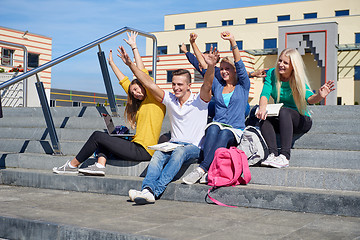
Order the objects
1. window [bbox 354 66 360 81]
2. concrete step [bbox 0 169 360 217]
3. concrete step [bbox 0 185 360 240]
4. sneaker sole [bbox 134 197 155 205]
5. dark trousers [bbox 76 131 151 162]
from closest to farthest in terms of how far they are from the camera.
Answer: concrete step [bbox 0 185 360 240] → concrete step [bbox 0 169 360 217] → sneaker sole [bbox 134 197 155 205] → dark trousers [bbox 76 131 151 162] → window [bbox 354 66 360 81]

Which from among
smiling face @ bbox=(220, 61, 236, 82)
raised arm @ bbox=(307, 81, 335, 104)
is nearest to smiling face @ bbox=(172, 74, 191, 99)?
smiling face @ bbox=(220, 61, 236, 82)

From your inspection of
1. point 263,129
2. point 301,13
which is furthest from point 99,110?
point 301,13

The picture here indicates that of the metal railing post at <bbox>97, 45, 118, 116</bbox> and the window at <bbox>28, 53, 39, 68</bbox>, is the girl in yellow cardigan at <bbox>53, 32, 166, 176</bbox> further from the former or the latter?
the window at <bbox>28, 53, 39, 68</bbox>

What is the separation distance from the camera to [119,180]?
498 centimetres

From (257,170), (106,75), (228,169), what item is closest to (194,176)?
(228,169)

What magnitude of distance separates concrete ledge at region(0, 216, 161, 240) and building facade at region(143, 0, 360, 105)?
24.8 meters

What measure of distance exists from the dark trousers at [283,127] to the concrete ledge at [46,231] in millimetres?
2294

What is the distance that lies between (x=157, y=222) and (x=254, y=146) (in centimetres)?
165

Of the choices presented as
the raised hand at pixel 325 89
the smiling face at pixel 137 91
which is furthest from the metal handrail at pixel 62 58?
the raised hand at pixel 325 89

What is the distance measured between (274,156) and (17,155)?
352 cm

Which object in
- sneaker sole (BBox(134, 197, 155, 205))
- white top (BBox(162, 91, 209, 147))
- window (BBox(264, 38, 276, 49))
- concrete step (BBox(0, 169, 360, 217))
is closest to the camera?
concrete step (BBox(0, 169, 360, 217))

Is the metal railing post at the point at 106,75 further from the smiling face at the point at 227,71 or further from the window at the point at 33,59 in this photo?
the window at the point at 33,59

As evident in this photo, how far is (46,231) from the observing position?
3.42m

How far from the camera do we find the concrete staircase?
4062mm
